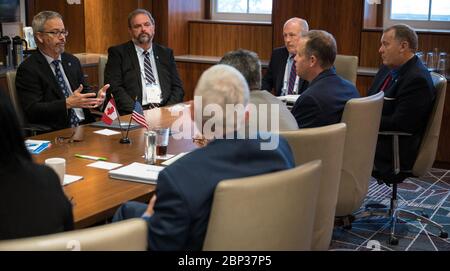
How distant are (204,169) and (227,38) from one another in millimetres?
5341

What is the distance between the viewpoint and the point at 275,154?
2.15 m

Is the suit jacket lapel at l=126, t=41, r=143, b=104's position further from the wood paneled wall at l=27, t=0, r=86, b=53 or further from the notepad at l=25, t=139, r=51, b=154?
the wood paneled wall at l=27, t=0, r=86, b=53

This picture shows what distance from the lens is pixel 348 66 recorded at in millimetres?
5297

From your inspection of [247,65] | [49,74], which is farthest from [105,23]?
[247,65]

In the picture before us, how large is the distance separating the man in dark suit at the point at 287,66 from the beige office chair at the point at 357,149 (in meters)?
1.62

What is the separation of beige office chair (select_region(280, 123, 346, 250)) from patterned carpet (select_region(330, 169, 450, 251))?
1.31 m

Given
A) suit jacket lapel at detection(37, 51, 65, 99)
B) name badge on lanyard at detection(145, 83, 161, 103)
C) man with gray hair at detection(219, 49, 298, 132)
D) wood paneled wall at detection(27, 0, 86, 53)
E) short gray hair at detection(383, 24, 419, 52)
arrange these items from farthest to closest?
wood paneled wall at detection(27, 0, 86, 53), name badge on lanyard at detection(145, 83, 161, 103), short gray hair at detection(383, 24, 419, 52), suit jacket lapel at detection(37, 51, 65, 99), man with gray hair at detection(219, 49, 298, 132)

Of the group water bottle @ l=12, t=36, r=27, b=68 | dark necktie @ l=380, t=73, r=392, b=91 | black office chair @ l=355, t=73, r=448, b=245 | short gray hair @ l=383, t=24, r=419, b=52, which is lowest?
black office chair @ l=355, t=73, r=448, b=245

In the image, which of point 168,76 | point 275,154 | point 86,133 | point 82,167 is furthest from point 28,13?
point 275,154

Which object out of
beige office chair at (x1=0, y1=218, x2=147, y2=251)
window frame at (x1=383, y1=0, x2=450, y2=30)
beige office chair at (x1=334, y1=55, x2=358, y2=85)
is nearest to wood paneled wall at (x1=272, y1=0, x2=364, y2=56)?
window frame at (x1=383, y1=0, x2=450, y2=30)

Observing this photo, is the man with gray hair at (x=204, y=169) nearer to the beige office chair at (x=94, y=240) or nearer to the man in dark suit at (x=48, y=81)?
the beige office chair at (x=94, y=240)

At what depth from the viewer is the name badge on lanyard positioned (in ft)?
16.8

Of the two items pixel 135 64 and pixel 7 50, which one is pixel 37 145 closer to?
pixel 135 64

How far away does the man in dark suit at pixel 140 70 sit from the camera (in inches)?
197
